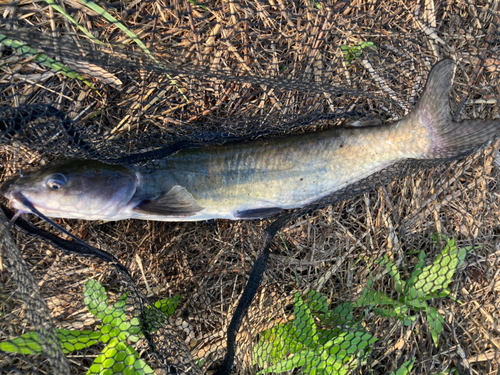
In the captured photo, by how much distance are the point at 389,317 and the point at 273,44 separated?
223cm

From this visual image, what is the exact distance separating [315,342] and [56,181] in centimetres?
205

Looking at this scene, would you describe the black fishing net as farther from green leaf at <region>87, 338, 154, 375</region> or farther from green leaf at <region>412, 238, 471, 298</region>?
green leaf at <region>87, 338, 154, 375</region>

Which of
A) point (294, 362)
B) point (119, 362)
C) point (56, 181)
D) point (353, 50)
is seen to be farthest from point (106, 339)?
point (353, 50)

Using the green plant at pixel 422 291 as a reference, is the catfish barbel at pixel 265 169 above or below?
above

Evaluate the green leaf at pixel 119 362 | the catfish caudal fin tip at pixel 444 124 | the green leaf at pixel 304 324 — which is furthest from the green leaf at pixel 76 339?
the catfish caudal fin tip at pixel 444 124

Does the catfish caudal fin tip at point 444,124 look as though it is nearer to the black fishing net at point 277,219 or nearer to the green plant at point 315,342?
the black fishing net at point 277,219

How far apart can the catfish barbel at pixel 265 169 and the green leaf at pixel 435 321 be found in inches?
43.6

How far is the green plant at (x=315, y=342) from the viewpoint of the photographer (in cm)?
228

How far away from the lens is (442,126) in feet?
7.67

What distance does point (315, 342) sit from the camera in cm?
237

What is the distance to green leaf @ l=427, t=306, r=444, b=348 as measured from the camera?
245 centimetres

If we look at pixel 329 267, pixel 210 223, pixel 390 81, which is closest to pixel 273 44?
pixel 390 81

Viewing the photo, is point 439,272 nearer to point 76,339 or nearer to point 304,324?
point 304,324

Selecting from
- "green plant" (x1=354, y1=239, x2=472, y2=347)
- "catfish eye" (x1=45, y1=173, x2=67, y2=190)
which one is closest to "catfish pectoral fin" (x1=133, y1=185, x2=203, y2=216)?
"catfish eye" (x1=45, y1=173, x2=67, y2=190)
